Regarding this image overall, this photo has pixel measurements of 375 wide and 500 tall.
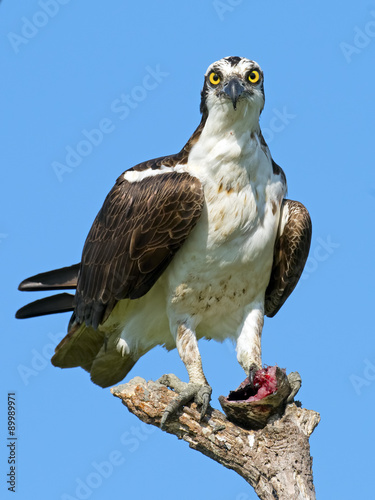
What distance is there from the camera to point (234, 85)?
8094 millimetres

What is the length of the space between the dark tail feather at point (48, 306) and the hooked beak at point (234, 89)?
307 cm

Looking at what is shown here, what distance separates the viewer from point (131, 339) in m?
9.24

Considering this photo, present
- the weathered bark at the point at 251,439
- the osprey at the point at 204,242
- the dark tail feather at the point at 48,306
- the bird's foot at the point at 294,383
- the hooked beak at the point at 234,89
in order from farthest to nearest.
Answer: the dark tail feather at the point at 48,306 < the osprey at the point at 204,242 < the hooked beak at the point at 234,89 < the bird's foot at the point at 294,383 < the weathered bark at the point at 251,439

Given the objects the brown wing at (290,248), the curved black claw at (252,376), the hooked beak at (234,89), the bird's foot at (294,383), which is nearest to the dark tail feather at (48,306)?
the brown wing at (290,248)

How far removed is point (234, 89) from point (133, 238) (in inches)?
67.6

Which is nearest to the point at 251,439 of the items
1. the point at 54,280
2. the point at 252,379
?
the point at 252,379

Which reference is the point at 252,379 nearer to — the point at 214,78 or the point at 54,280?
the point at 214,78

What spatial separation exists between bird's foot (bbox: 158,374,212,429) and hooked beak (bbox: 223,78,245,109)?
260 cm

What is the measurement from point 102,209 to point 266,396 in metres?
2.90

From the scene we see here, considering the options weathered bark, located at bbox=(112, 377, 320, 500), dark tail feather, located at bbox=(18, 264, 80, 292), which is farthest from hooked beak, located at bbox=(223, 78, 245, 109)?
dark tail feather, located at bbox=(18, 264, 80, 292)

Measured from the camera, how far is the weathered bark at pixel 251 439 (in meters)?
7.29

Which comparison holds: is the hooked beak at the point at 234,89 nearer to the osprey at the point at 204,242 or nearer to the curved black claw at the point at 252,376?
the osprey at the point at 204,242

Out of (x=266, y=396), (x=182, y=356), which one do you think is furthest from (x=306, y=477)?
(x=182, y=356)

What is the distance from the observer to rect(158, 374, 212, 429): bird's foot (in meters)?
7.75
